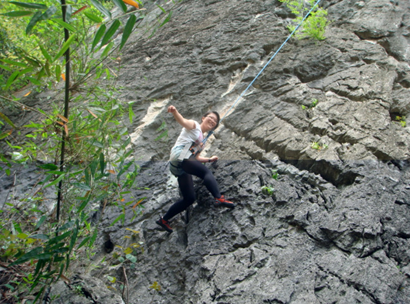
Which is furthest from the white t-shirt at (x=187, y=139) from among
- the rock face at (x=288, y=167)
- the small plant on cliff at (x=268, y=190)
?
the small plant on cliff at (x=268, y=190)

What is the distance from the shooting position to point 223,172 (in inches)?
148

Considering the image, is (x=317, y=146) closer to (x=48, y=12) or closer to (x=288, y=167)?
(x=288, y=167)

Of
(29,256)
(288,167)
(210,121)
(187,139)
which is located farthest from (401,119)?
(29,256)

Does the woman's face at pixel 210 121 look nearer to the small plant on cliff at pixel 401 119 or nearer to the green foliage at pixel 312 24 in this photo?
the small plant on cliff at pixel 401 119

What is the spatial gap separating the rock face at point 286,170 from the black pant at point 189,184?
0.21m

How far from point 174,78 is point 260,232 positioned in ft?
10.4

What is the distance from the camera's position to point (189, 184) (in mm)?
3457

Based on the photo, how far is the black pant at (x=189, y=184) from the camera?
3326mm

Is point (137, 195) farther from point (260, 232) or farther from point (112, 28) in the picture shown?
point (112, 28)

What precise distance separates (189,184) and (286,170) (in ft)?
3.70

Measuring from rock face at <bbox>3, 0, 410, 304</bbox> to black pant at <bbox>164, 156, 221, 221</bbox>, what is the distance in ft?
0.69

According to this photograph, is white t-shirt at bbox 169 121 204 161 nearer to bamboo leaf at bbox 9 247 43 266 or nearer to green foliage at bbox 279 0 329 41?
bamboo leaf at bbox 9 247 43 266

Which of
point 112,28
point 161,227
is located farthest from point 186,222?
point 112,28

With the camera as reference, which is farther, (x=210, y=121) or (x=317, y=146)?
(x=210, y=121)
